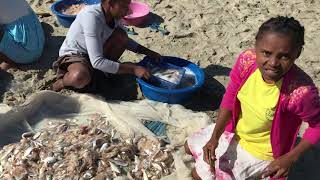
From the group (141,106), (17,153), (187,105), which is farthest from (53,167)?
(187,105)

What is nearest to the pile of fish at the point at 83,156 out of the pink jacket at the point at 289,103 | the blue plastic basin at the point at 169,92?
the blue plastic basin at the point at 169,92

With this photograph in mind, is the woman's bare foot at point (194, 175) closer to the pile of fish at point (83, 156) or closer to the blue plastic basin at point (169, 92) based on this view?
the pile of fish at point (83, 156)

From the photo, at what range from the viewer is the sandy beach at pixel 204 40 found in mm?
3705

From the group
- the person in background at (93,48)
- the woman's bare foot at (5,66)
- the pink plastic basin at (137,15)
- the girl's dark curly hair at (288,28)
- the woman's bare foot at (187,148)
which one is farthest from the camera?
the pink plastic basin at (137,15)

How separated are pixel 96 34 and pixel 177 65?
760mm

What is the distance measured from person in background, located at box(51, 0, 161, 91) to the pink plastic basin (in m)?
0.80

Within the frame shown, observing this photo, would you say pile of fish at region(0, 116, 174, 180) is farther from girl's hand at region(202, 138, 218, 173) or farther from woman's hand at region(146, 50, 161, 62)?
woman's hand at region(146, 50, 161, 62)

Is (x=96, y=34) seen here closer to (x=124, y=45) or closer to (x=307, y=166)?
(x=124, y=45)

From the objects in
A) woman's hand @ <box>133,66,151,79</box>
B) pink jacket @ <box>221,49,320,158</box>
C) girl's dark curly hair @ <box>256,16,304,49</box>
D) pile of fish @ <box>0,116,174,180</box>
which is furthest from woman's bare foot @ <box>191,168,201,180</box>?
girl's dark curly hair @ <box>256,16,304,49</box>

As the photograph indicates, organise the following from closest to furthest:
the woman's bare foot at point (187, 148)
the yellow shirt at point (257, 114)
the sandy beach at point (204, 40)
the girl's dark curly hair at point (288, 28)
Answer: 1. the girl's dark curly hair at point (288, 28)
2. the yellow shirt at point (257, 114)
3. the woman's bare foot at point (187, 148)
4. the sandy beach at point (204, 40)

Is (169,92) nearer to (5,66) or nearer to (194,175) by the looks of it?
(194,175)

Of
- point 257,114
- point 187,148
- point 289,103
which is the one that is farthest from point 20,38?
point 289,103

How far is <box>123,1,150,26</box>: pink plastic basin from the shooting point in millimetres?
4480

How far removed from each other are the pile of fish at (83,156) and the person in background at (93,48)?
48 centimetres
